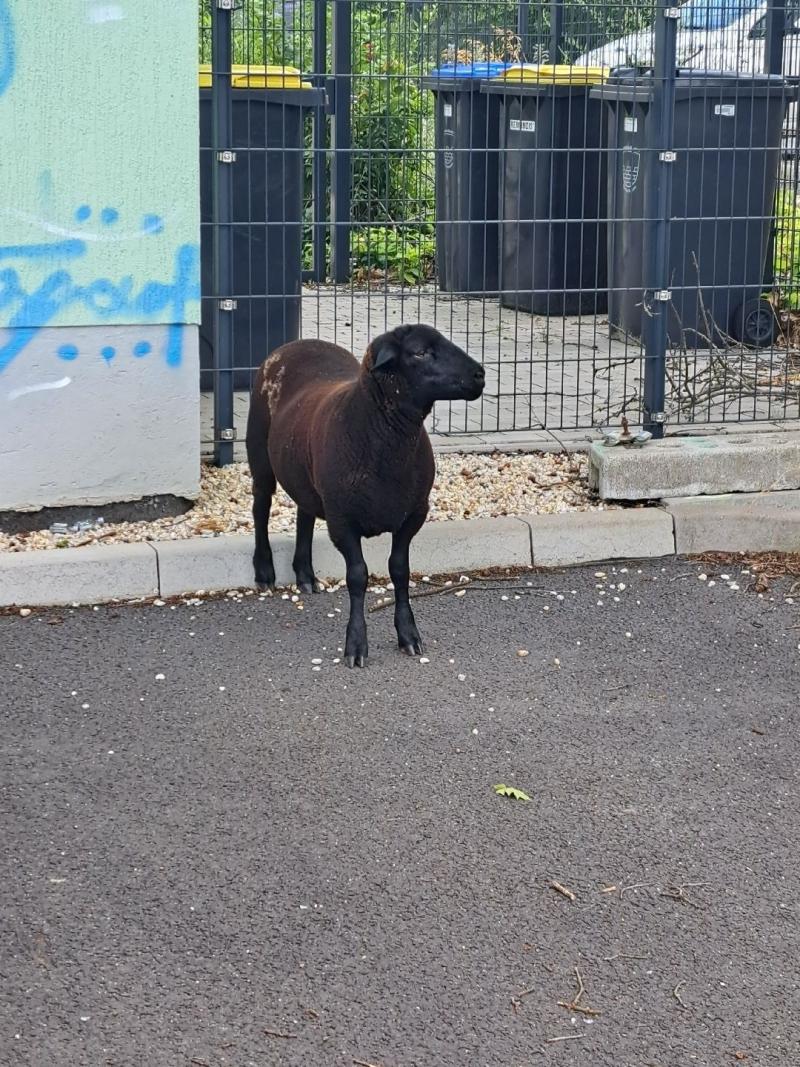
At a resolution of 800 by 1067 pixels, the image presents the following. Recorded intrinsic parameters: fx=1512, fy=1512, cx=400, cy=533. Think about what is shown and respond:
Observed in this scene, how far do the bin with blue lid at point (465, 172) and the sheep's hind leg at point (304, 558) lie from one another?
3249mm

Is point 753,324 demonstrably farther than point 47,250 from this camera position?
Yes

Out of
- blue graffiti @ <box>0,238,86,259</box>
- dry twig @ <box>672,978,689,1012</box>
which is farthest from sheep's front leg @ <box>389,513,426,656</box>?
dry twig @ <box>672,978,689,1012</box>

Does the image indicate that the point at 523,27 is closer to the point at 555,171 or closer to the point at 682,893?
the point at 555,171

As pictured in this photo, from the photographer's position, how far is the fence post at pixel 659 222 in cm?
734

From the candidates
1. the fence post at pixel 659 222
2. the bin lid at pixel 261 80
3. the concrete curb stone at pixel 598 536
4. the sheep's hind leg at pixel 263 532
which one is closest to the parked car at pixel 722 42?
the fence post at pixel 659 222

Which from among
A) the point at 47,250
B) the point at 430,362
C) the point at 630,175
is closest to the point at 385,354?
the point at 430,362

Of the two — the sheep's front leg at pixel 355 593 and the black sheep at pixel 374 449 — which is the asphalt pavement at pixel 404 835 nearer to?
the sheep's front leg at pixel 355 593

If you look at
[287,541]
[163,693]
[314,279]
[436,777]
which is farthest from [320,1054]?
[314,279]

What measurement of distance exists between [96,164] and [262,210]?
6.23ft

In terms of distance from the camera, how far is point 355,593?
543cm

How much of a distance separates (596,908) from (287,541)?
111 inches

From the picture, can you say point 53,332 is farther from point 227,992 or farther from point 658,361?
point 227,992

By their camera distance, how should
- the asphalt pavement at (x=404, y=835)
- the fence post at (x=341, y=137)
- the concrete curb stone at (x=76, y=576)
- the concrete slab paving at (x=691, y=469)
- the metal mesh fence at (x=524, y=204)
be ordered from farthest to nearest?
1. the fence post at (x=341, y=137)
2. the metal mesh fence at (x=524, y=204)
3. the concrete slab paving at (x=691, y=469)
4. the concrete curb stone at (x=76, y=576)
5. the asphalt pavement at (x=404, y=835)

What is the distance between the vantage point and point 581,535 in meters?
6.54
